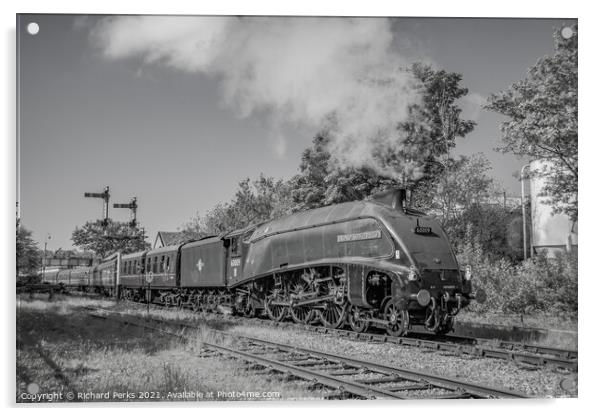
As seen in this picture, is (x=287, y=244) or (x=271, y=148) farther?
(x=287, y=244)

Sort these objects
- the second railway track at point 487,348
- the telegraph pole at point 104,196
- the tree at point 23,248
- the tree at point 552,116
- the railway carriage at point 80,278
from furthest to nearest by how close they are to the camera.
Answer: the railway carriage at point 80,278, the telegraph pole at point 104,196, the tree at point 552,116, the second railway track at point 487,348, the tree at point 23,248

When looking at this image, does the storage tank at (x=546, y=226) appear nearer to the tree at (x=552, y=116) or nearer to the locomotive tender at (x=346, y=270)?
the tree at (x=552, y=116)

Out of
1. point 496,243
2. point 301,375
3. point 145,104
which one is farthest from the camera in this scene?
point 496,243

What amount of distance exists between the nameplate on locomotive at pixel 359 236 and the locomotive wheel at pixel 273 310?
334 centimetres

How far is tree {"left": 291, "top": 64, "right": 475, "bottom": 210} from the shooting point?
10374 millimetres

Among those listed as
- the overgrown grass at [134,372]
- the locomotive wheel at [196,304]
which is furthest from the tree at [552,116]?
the locomotive wheel at [196,304]

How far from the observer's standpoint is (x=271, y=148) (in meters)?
9.34

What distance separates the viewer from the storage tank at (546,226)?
862 cm

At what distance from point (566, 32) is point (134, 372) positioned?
7643 millimetres

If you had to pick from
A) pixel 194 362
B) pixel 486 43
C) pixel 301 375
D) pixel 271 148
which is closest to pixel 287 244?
pixel 271 148

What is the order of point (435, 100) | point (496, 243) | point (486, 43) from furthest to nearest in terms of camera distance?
point (496, 243)
point (435, 100)
point (486, 43)

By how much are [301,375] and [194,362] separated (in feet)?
6.82

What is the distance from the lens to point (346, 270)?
11008mm
